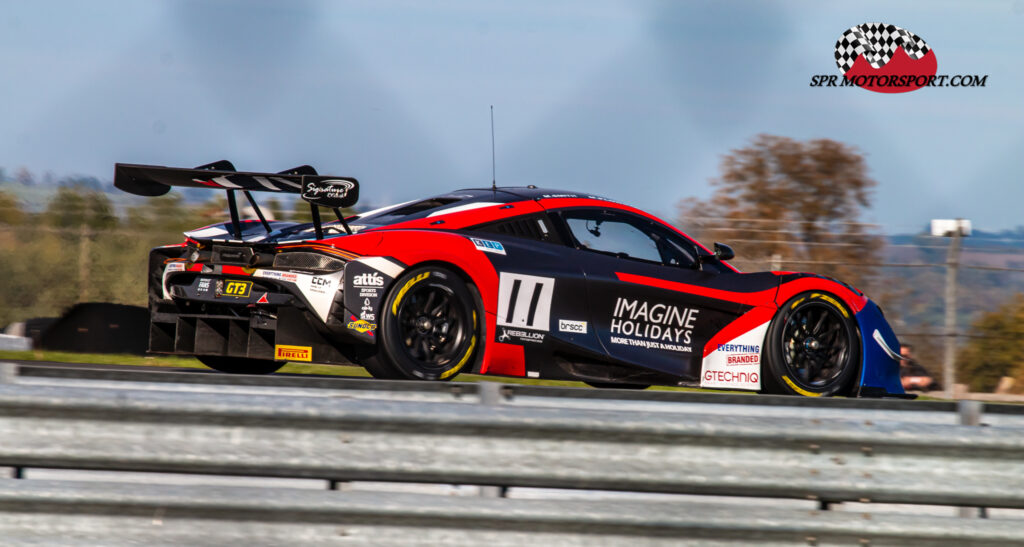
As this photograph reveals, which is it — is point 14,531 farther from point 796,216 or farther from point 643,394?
point 796,216

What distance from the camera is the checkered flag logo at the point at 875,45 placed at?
556 inches

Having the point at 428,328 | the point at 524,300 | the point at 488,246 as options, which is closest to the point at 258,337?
the point at 428,328

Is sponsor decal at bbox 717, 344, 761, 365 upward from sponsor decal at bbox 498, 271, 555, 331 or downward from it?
downward

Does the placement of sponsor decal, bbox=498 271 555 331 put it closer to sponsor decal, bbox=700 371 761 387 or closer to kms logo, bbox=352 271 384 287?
kms logo, bbox=352 271 384 287

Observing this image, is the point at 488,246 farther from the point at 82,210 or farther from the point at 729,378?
the point at 82,210

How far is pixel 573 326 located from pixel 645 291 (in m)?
0.56

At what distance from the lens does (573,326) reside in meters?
6.38

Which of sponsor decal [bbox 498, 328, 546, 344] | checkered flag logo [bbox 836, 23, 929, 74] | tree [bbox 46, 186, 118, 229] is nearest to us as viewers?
sponsor decal [bbox 498, 328, 546, 344]

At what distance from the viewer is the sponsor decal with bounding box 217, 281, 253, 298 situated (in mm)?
5949

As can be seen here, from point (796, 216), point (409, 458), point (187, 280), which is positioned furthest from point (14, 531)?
point (796, 216)

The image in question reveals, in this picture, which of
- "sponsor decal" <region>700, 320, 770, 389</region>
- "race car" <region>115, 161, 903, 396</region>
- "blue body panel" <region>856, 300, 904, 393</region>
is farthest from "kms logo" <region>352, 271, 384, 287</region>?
"blue body panel" <region>856, 300, 904, 393</region>

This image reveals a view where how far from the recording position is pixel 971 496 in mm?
2744

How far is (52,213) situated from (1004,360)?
A: 1012 centimetres

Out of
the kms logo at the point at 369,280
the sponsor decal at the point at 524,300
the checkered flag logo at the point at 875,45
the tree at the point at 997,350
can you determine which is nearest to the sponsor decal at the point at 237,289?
the kms logo at the point at 369,280
